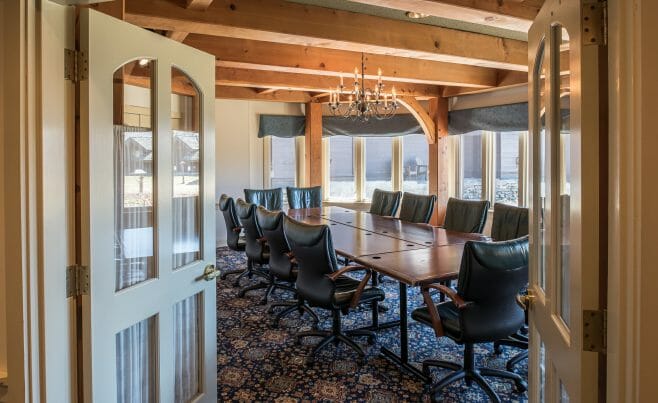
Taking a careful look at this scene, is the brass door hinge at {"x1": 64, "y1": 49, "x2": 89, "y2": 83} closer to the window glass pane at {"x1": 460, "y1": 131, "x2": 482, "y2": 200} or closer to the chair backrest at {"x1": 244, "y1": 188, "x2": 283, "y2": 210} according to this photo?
the chair backrest at {"x1": 244, "y1": 188, "x2": 283, "y2": 210}

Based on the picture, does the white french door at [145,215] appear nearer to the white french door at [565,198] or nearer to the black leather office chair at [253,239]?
the white french door at [565,198]

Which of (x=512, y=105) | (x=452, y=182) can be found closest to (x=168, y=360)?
(x=512, y=105)

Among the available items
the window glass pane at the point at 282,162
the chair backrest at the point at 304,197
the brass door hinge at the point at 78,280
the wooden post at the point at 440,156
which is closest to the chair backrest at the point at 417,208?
the wooden post at the point at 440,156

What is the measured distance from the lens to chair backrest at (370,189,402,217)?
556 centimetres

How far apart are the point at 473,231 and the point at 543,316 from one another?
2.96m

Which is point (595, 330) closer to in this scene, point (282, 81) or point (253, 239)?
point (253, 239)

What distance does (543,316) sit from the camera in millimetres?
1409

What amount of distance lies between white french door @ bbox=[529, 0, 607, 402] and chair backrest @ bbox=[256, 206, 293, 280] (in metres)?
2.20

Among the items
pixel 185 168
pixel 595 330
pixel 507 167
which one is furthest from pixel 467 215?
pixel 595 330

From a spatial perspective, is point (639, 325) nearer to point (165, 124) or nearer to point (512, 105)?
point (165, 124)

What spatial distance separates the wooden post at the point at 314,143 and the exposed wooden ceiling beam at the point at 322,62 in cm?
231

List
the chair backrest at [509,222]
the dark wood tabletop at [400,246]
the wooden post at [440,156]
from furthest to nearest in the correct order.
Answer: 1. the wooden post at [440,156]
2. the chair backrest at [509,222]
3. the dark wood tabletop at [400,246]

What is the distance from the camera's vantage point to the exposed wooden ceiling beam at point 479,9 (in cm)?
258

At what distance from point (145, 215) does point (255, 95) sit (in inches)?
199
